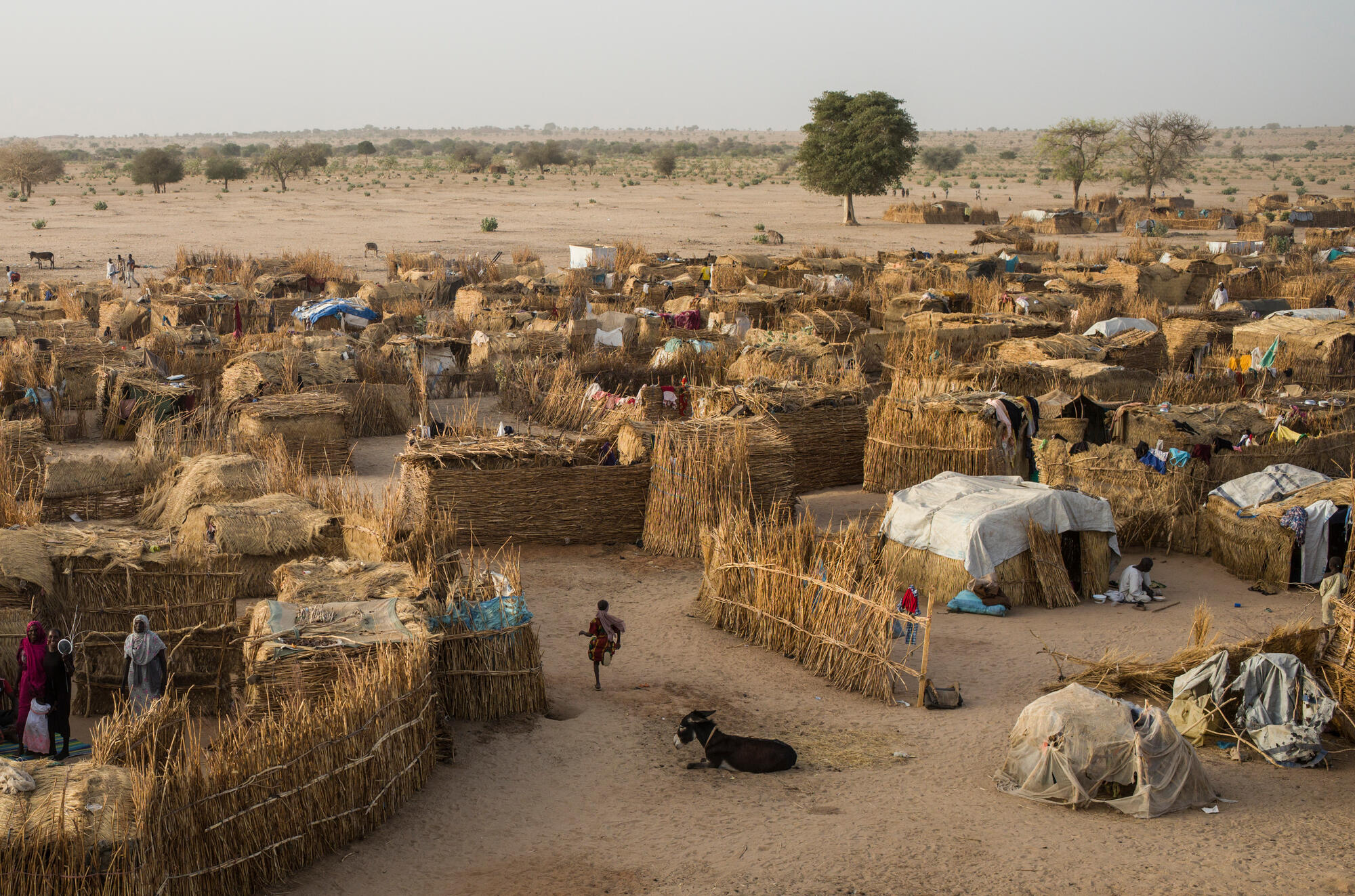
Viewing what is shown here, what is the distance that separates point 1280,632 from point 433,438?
7.78 meters

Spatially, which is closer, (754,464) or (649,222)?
(754,464)

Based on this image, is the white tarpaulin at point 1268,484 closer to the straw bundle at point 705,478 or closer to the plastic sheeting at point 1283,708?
the plastic sheeting at point 1283,708

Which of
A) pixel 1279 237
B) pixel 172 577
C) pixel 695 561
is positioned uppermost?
pixel 1279 237

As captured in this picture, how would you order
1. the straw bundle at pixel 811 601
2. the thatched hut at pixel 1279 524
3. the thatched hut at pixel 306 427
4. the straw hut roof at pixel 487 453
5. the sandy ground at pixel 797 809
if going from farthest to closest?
the thatched hut at pixel 306 427 → the straw hut roof at pixel 487 453 → the thatched hut at pixel 1279 524 → the straw bundle at pixel 811 601 → the sandy ground at pixel 797 809

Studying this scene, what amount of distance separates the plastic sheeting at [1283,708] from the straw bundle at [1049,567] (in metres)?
2.75

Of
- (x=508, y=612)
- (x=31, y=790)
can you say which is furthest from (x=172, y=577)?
(x=31, y=790)

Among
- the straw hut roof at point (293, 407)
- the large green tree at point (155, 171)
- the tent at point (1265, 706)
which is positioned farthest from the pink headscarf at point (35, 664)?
the large green tree at point (155, 171)

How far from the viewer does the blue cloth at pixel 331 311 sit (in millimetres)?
21188

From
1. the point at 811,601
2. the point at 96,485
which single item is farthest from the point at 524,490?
the point at 96,485

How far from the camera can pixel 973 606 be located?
10.6 m

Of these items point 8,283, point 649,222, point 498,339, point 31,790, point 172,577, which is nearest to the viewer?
point 31,790

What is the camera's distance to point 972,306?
23906 mm

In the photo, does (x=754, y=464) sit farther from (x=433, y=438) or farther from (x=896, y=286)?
(x=896, y=286)

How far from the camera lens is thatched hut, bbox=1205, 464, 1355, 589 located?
36.5 ft
